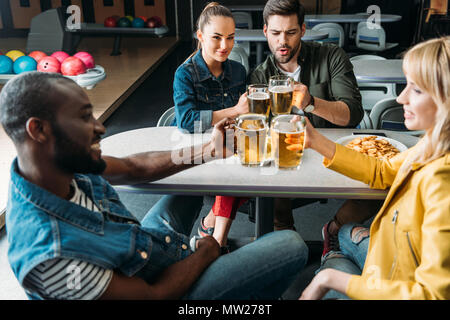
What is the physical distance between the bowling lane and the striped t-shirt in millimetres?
1866

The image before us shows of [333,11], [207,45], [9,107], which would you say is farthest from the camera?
[333,11]

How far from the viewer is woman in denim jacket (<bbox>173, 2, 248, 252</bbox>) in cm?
201

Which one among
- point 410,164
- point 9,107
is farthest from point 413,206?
point 9,107

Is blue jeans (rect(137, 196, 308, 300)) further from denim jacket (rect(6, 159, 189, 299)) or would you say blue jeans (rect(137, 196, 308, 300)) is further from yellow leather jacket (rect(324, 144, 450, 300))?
yellow leather jacket (rect(324, 144, 450, 300))

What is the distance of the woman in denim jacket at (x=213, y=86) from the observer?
6.59 ft

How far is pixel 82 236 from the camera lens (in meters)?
1.04

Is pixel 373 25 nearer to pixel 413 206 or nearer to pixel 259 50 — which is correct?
pixel 259 50

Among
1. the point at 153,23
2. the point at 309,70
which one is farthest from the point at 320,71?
the point at 153,23

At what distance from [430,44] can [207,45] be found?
119 cm

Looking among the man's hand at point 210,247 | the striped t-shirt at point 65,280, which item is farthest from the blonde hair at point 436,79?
the striped t-shirt at point 65,280

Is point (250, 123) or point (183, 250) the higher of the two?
point (250, 123)

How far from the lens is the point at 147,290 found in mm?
1115

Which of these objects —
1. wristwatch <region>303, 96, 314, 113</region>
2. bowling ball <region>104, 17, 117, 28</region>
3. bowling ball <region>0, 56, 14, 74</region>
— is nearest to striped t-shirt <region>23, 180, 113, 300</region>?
wristwatch <region>303, 96, 314, 113</region>

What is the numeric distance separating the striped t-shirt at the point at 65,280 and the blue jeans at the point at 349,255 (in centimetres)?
89
